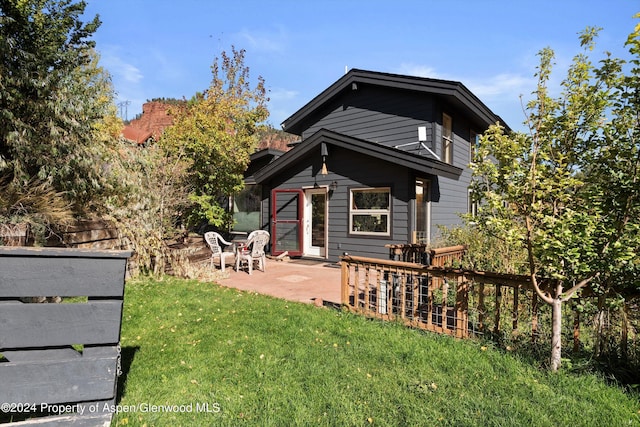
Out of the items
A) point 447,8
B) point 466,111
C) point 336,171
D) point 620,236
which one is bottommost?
point 620,236

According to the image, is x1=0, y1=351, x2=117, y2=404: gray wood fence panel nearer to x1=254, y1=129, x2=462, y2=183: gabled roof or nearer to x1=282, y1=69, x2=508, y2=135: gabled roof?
x1=254, y1=129, x2=462, y2=183: gabled roof

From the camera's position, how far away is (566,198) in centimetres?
293

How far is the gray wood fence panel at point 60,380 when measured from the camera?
2.04 metres

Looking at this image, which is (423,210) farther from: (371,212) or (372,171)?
(372,171)

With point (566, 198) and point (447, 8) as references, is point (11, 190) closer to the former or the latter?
point (566, 198)

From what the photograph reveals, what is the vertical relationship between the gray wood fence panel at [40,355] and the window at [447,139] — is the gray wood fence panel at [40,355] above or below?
below

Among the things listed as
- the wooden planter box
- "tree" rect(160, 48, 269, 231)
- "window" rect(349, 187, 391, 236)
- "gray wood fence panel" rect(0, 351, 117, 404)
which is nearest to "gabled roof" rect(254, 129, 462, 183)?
"window" rect(349, 187, 391, 236)

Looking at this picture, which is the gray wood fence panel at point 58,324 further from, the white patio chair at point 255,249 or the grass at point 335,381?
the white patio chair at point 255,249

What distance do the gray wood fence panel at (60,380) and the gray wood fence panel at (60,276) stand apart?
1.41 feet

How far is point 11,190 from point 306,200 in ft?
22.6

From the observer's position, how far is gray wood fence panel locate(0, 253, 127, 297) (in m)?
2.01

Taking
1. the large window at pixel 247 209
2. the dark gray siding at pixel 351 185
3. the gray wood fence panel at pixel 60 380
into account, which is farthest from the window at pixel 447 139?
the gray wood fence panel at pixel 60 380

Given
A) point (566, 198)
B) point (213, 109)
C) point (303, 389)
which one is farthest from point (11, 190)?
point (213, 109)

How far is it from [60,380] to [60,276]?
2.09ft
